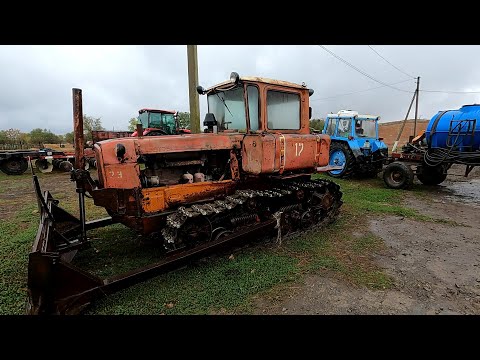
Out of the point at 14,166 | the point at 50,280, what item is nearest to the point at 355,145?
the point at 50,280

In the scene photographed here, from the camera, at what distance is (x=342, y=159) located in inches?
442

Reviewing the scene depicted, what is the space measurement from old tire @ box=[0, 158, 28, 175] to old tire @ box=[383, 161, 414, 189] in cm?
1605

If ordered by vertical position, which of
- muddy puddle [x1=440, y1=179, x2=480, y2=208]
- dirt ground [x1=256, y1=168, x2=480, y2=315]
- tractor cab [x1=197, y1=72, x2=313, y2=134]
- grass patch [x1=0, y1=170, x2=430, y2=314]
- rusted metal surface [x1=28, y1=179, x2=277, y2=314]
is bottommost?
dirt ground [x1=256, y1=168, x2=480, y2=315]

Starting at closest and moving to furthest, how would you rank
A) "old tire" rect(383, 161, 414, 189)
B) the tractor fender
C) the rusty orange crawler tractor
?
1. the rusty orange crawler tractor
2. "old tire" rect(383, 161, 414, 189)
3. the tractor fender

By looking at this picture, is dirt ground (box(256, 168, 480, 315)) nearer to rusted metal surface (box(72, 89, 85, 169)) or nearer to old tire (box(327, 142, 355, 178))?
rusted metal surface (box(72, 89, 85, 169))

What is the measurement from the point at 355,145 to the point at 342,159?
2.39 feet

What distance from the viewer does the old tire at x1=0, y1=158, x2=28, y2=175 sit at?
13.4 meters

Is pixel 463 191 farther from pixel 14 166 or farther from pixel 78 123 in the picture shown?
pixel 14 166

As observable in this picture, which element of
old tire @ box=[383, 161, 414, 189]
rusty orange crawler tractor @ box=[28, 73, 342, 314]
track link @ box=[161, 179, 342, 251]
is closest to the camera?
rusty orange crawler tractor @ box=[28, 73, 342, 314]

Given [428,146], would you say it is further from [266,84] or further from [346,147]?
[266,84]

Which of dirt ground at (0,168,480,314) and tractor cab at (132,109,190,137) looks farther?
tractor cab at (132,109,190,137)

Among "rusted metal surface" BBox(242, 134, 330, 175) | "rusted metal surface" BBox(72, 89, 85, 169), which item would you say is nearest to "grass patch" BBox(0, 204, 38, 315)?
"rusted metal surface" BBox(72, 89, 85, 169)

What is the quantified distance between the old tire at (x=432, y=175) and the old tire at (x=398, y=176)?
1005 mm

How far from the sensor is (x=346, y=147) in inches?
436
